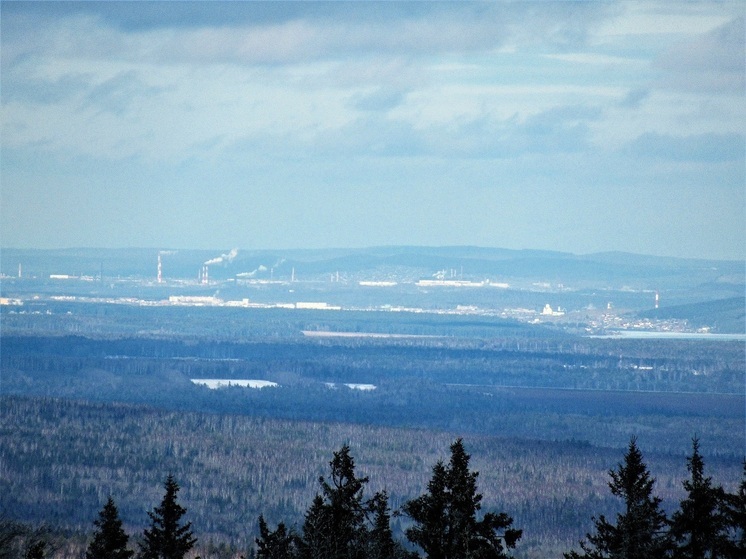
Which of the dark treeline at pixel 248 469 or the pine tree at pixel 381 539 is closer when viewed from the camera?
the pine tree at pixel 381 539

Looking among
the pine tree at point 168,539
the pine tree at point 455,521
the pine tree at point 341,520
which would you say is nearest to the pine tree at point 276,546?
the pine tree at point 168,539

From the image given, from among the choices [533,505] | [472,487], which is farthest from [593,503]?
[472,487]

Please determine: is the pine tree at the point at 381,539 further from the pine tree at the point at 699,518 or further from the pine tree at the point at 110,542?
the pine tree at the point at 110,542

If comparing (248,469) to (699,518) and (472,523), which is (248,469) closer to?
(699,518)

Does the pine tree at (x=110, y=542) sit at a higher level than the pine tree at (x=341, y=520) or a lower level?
lower

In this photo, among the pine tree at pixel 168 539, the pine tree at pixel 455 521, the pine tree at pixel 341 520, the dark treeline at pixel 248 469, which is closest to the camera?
the pine tree at pixel 455 521

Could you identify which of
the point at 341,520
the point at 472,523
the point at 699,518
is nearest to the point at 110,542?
the point at 341,520
